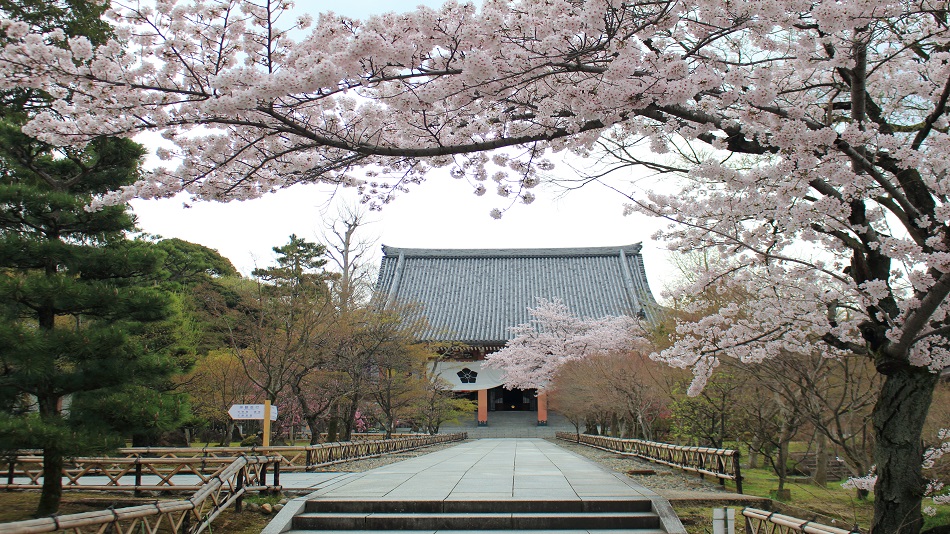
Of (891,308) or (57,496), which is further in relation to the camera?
(57,496)

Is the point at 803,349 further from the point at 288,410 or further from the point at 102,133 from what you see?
the point at 288,410

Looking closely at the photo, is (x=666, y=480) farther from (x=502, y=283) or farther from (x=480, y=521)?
(x=502, y=283)

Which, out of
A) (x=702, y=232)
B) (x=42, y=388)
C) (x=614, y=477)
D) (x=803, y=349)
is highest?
(x=702, y=232)

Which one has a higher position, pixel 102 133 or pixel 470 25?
pixel 470 25

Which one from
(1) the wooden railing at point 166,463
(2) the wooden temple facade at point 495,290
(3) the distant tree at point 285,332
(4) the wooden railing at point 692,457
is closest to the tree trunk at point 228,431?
(3) the distant tree at point 285,332

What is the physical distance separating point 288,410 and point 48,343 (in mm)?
12022

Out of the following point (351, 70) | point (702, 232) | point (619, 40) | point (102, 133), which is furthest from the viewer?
point (702, 232)

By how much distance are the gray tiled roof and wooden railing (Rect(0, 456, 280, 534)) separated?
906 inches

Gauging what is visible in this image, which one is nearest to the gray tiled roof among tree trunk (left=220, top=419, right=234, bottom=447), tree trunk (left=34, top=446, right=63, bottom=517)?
tree trunk (left=220, top=419, right=234, bottom=447)

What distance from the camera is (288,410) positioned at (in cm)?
1822

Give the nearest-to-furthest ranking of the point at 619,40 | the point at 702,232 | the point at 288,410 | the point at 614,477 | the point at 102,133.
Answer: the point at 619,40, the point at 102,133, the point at 702,232, the point at 614,477, the point at 288,410

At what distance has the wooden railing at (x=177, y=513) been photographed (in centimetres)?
409

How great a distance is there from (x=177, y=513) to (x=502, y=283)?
30.6 meters

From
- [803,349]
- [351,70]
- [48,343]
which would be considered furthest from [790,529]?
[48,343]
